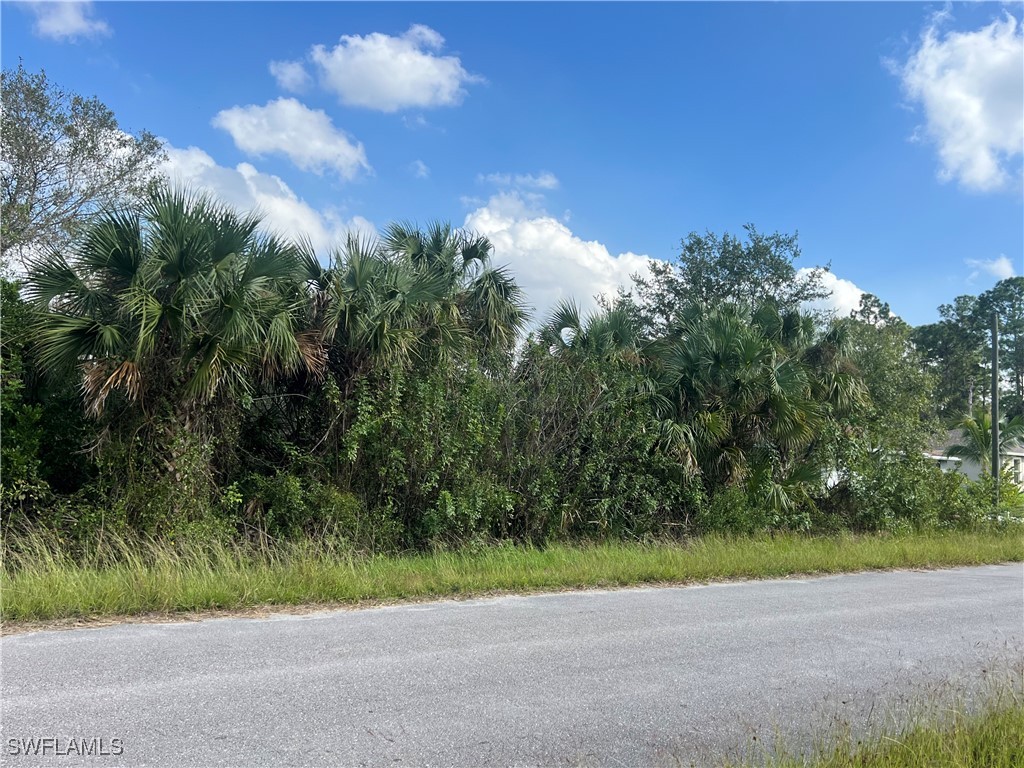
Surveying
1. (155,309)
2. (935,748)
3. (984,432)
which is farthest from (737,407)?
(984,432)

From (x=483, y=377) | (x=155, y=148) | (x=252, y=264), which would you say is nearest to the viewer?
(x=252, y=264)

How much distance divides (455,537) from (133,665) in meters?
6.65

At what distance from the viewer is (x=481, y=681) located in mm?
4902

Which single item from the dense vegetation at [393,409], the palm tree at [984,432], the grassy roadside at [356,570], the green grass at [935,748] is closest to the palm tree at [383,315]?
the dense vegetation at [393,409]

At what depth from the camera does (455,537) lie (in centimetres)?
Result: 1134

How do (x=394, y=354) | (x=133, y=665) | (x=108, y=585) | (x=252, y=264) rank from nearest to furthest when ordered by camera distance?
(x=133, y=665), (x=108, y=585), (x=252, y=264), (x=394, y=354)

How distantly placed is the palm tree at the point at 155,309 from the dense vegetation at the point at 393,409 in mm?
29

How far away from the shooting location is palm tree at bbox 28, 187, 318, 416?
29.3 feet

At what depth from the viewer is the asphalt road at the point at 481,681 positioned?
3850mm

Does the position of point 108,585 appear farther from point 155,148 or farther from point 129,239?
point 155,148

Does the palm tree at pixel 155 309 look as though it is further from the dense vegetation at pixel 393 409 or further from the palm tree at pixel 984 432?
Result: the palm tree at pixel 984 432

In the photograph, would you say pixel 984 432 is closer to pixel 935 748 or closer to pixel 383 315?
pixel 383 315

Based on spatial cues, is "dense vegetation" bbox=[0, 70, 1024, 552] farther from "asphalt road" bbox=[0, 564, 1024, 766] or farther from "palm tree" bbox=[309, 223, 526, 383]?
"asphalt road" bbox=[0, 564, 1024, 766]

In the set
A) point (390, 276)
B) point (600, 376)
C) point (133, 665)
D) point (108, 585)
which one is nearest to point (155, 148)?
point (390, 276)
